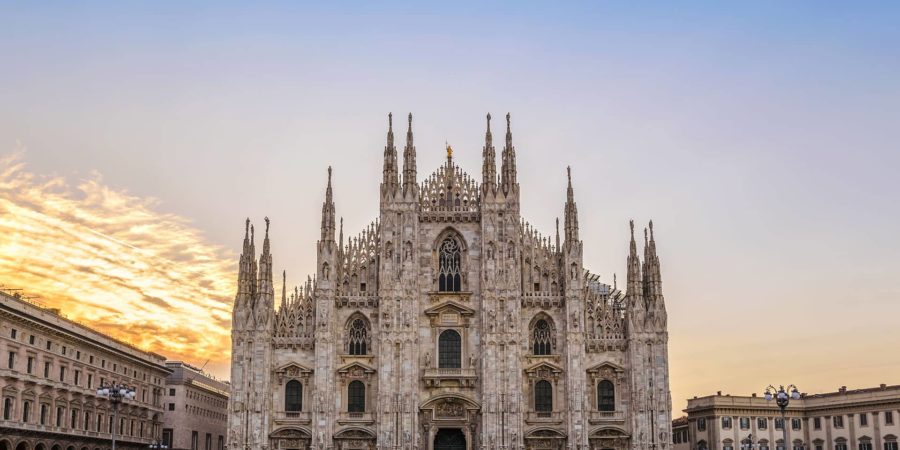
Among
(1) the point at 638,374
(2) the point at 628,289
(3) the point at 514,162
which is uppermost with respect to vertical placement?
(3) the point at 514,162

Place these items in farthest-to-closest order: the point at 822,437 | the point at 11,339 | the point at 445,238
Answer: the point at 822,437 < the point at 445,238 < the point at 11,339

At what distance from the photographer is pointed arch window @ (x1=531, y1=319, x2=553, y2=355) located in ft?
222

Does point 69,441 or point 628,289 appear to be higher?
point 628,289

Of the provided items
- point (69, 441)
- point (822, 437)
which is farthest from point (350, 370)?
point (822, 437)

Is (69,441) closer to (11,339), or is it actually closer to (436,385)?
(11,339)

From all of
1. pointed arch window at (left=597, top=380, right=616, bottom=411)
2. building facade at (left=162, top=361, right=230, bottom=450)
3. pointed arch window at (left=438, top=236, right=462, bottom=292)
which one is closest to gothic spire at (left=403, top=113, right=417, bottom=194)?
pointed arch window at (left=438, top=236, right=462, bottom=292)

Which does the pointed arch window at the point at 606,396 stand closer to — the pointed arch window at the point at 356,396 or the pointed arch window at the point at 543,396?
the pointed arch window at the point at 543,396

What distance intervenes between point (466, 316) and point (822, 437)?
2010 inches

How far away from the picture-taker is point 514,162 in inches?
2778

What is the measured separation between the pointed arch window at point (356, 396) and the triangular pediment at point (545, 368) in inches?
447

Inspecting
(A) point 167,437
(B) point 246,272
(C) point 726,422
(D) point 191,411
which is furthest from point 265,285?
(C) point 726,422

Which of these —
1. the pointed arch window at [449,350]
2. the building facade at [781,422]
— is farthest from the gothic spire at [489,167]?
the building facade at [781,422]

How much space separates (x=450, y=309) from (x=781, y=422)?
1857 inches

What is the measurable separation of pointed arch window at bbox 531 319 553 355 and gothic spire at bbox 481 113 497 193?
10.3m
